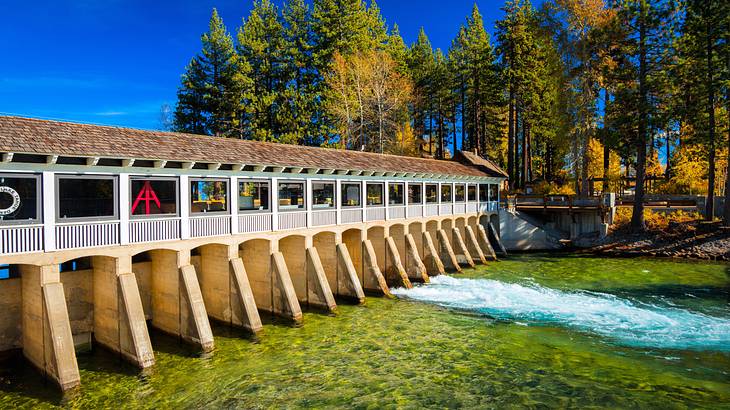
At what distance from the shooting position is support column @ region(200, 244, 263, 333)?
50.9 ft

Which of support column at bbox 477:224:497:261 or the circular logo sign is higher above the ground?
the circular logo sign

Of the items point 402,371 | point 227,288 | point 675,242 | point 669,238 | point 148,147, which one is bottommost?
point 402,371

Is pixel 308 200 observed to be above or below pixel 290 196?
below

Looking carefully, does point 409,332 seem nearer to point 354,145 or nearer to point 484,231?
point 484,231

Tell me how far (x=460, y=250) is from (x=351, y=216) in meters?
10.5

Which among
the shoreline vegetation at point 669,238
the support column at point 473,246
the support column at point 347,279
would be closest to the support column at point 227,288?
the support column at point 347,279

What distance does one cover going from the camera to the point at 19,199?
11750mm

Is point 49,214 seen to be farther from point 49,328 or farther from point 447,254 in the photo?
point 447,254

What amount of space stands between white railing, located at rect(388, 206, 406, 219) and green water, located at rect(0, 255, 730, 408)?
25.7ft

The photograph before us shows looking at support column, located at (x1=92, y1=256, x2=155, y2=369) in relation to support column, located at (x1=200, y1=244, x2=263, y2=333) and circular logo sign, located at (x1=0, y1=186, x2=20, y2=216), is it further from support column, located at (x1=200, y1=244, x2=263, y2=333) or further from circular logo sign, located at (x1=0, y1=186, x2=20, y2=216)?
support column, located at (x1=200, y1=244, x2=263, y2=333)

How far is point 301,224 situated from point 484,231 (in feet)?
57.6

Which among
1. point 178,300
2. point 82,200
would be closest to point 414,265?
point 178,300

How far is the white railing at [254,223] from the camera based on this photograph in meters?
16.9

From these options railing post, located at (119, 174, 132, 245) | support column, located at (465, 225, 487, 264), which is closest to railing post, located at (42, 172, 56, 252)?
railing post, located at (119, 174, 132, 245)
